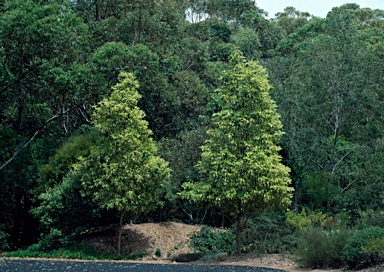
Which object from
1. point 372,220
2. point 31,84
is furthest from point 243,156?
point 31,84

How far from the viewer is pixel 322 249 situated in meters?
16.5

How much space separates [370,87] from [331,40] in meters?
3.31

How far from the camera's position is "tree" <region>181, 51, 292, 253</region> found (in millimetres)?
20203

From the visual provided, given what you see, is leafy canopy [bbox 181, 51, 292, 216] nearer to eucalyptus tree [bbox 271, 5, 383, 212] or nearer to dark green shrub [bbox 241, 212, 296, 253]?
dark green shrub [bbox 241, 212, 296, 253]

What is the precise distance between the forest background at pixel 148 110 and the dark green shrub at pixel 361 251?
384 centimetres

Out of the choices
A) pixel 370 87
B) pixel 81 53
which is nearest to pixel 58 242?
pixel 81 53

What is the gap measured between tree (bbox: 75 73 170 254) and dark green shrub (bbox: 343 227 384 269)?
8.84 meters

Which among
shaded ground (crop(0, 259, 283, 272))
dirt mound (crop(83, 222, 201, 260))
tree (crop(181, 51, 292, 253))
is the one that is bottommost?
shaded ground (crop(0, 259, 283, 272))

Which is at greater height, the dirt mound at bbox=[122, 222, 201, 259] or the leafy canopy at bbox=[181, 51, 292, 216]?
the leafy canopy at bbox=[181, 51, 292, 216]

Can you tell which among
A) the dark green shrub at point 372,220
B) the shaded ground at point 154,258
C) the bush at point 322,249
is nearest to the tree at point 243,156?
the shaded ground at point 154,258

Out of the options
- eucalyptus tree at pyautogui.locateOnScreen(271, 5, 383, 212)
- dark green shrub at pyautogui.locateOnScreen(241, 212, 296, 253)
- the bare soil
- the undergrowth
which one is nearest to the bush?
the bare soil

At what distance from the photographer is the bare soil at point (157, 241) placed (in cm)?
2033

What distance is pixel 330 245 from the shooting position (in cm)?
1642

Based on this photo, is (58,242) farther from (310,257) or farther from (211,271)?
(310,257)
